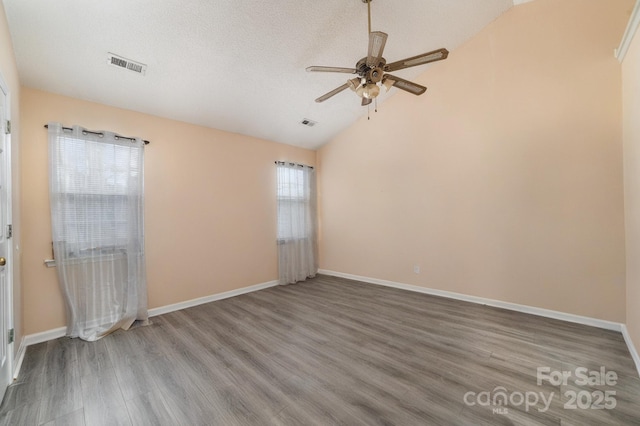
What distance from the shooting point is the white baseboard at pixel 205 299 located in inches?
132

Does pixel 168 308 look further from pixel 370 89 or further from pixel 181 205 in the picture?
pixel 370 89

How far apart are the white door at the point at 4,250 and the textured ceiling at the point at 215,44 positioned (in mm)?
757

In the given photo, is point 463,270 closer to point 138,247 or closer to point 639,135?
point 639,135

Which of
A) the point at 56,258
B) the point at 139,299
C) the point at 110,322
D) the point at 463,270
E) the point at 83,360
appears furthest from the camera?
the point at 463,270

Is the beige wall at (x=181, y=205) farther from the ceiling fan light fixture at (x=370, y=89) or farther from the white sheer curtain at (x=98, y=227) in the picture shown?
the ceiling fan light fixture at (x=370, y=89)

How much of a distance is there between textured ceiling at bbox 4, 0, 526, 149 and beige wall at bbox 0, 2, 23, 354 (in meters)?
0.18

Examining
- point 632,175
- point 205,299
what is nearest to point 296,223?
point 205,299

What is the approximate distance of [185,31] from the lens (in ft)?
7.95

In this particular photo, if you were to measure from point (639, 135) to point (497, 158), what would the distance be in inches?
52.0

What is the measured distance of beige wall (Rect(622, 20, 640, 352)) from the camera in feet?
6.92

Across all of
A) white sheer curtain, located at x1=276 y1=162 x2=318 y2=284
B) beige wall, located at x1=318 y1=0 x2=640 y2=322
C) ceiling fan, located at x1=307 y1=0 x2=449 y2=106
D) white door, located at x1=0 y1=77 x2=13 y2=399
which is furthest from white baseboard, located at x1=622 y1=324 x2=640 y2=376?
white door, located at x1=0 y1=77 x2=13 y2=399

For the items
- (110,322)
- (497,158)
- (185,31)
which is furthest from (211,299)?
(497,158)

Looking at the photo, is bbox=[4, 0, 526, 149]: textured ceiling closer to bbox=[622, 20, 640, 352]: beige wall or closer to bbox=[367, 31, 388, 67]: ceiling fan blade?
bbox=[367, 31, 388, 67]: ceiling fan blade

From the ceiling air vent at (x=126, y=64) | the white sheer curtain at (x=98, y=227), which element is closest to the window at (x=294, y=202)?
the white sheer curtain at (x=98, y=227)
